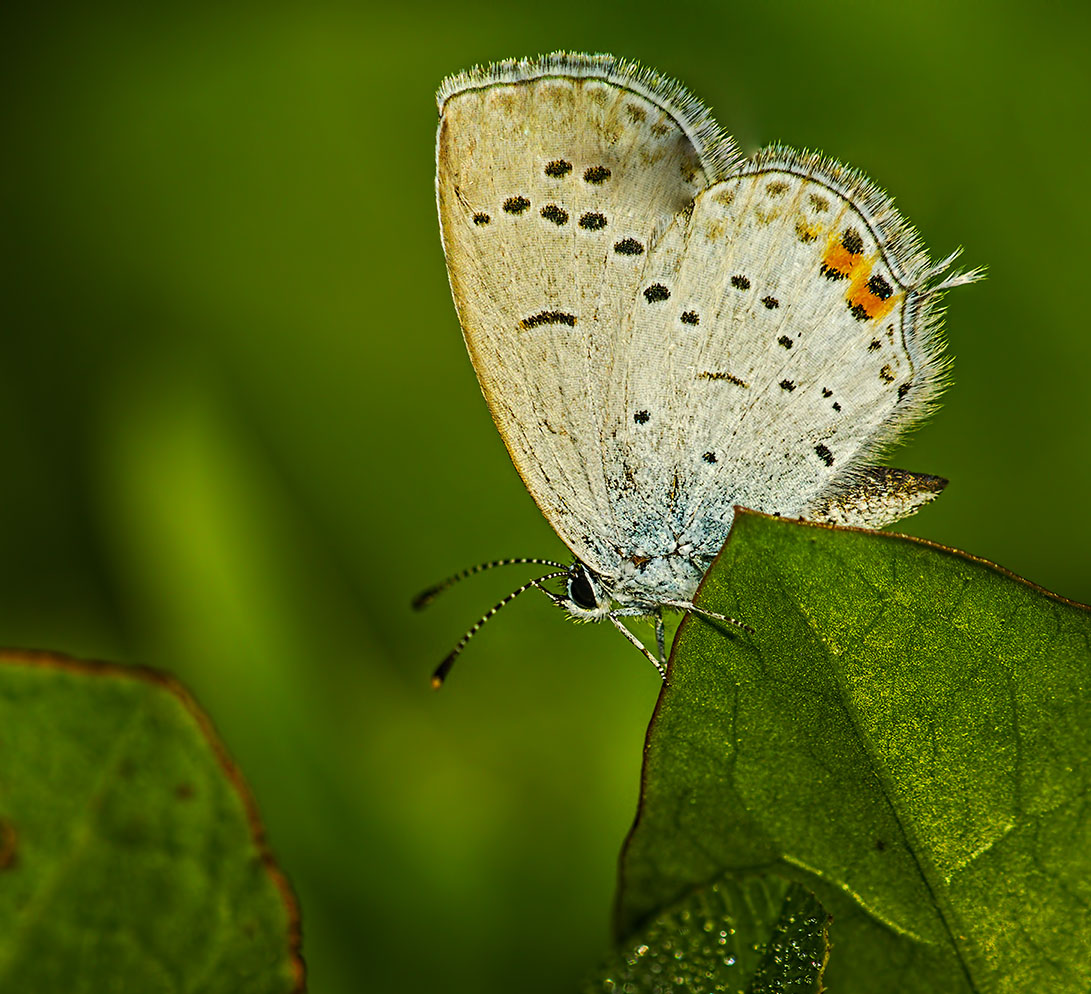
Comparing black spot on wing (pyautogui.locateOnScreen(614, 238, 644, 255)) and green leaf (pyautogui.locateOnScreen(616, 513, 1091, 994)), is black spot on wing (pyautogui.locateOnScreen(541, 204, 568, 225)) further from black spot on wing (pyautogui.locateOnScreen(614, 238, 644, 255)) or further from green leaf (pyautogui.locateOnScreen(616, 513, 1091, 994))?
green leaf (pyautogui.locateOnScreen(616, 513, 1091, 994))

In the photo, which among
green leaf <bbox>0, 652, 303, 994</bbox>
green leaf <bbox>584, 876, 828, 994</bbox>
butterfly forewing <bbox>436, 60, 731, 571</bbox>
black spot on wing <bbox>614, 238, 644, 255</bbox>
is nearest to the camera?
green leaf <bbox>0, 652, 303, 994</bbox>

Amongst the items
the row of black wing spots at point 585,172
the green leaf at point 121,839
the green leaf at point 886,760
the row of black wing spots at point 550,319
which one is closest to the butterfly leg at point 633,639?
the row of black wing spots at point 550,319

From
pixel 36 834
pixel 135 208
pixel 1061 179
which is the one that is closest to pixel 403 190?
pixel 135 208

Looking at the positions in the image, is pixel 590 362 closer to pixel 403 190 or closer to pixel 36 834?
pixel 403 190

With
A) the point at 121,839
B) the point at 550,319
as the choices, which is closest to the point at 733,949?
the point at 121,839

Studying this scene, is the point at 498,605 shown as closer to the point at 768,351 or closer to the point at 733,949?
the point at 768,351

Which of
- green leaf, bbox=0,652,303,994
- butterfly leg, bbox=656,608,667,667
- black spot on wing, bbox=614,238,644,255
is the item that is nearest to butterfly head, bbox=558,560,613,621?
butterfly leg, bbox=656,608,667,667

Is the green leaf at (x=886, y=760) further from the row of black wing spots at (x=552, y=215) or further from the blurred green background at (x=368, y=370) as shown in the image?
the row of black wing spots at (x=552, y=215)
